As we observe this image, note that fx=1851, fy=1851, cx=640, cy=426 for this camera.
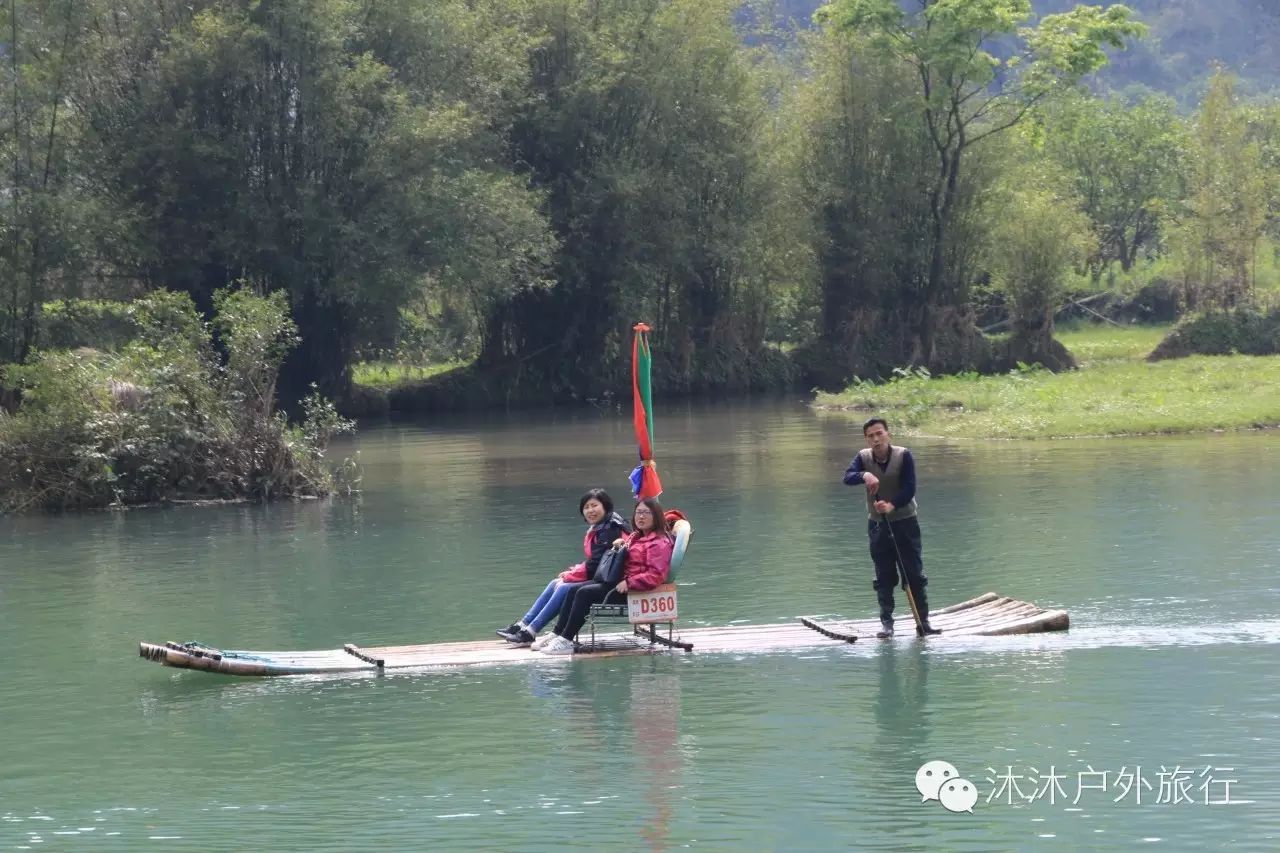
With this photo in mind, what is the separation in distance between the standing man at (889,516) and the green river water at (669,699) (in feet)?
1.38

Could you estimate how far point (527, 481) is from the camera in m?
32.4

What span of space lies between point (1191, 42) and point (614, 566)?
178212 millimetres

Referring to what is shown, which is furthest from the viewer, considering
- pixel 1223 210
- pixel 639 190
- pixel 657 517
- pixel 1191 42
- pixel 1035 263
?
pixel 1191 42

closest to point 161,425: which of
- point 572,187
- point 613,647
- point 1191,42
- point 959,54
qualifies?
point 613,647

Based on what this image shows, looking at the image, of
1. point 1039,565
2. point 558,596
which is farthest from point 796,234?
point 558,596

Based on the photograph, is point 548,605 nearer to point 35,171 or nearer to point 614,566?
A: point 614,566

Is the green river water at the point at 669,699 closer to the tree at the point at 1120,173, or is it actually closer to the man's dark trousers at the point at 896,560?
the man's dark trousers at the point at 896,560

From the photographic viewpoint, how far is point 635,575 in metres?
15.8

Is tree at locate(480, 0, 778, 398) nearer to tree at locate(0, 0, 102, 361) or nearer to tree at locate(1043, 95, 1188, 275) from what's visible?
tree at locate(0, 0, 102, 361)

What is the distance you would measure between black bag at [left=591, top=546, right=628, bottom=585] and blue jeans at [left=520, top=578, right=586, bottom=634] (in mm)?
250

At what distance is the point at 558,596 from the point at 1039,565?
7478 mm

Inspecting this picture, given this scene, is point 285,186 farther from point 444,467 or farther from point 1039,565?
point 1039,565

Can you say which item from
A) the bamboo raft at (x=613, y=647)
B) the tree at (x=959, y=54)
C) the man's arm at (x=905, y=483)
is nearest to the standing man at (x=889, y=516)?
the man's arm at (x=905, y=483)

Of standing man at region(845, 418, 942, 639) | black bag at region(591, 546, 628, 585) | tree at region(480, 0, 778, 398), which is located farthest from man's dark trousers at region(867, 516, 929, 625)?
tree at region(480, 0, 778, 398)
